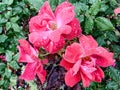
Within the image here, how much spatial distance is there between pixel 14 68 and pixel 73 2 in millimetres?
363

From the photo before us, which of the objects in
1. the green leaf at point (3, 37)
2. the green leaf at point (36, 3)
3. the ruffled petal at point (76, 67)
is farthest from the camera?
the green leaf at point (3, 37)

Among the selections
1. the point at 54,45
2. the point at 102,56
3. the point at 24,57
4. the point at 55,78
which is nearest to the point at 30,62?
the point at 24,57

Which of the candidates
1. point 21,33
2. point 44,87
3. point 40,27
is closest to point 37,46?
point 40,27

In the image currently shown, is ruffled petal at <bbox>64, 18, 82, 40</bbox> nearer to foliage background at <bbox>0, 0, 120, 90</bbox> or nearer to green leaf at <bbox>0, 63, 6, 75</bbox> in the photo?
foliage background at <bbox>0, 0, 120, 90</bbox>

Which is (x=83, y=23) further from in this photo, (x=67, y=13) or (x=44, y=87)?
(x=44, y=87)

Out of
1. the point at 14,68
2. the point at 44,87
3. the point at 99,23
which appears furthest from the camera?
the point at 44,87

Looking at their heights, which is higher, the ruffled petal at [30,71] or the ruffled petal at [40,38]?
the ruffled petal at [40,38]

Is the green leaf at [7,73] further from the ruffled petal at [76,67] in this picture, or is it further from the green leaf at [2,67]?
the ruffled petal at [76,67]

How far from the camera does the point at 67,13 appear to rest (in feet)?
3.61

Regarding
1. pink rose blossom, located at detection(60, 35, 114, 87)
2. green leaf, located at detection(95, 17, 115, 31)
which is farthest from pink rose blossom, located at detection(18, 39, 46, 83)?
green leaf, located at detection(95, 17, 115, 31)

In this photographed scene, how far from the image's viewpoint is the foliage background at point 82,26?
124cm

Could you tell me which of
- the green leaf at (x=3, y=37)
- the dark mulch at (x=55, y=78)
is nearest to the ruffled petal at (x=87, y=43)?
the dark mulch at (x=55, y=78)

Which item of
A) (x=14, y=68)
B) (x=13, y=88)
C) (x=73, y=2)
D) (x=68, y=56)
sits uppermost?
(x=73, y=2)

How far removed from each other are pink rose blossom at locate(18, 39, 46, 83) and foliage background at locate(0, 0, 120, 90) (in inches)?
7.1
